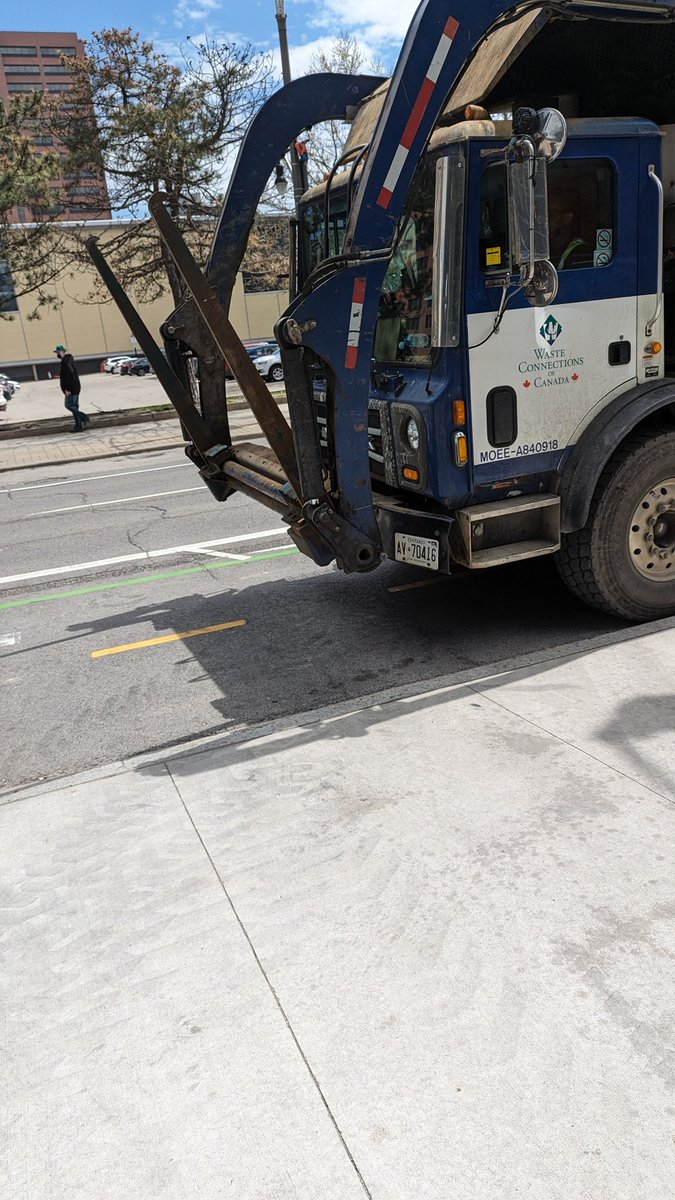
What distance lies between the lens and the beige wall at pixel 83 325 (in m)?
62.7

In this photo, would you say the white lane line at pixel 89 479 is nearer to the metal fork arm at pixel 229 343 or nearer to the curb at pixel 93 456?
the curb at pixel 93 456

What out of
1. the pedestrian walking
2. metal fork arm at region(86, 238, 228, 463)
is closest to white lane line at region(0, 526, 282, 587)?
metal fork arm at region(86, 238, 228, 463)

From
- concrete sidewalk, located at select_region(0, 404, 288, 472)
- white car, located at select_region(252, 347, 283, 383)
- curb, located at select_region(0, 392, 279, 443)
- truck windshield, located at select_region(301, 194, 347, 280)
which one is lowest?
concrete sidewalk, located at select_region(0, 404, 288, 472)

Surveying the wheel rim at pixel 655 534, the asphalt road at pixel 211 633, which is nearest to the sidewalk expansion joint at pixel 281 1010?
the asphalt road at pixel 211 633

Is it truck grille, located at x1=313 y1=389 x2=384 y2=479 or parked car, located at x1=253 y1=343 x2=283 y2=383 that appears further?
parked car, located at x1=253 y1=343 x2=283 y2=383

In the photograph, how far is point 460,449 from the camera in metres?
5.11

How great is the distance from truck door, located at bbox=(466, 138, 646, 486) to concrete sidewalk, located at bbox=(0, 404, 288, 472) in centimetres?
1193

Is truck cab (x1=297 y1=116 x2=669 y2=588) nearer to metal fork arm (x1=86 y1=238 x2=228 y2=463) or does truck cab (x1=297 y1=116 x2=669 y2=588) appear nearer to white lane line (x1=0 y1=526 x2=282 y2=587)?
metal fork arm (x1=86 y1=238 x2=228 y2=463)

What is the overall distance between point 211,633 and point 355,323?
2576mm

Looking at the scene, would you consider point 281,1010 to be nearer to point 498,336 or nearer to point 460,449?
point 460,449

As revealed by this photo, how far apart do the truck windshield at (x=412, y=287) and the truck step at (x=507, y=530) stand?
94cm

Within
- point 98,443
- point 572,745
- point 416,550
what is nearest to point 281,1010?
point 572,745

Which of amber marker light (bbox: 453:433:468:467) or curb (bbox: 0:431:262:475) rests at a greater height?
amber marker light (bbox: 453:433:468:467)

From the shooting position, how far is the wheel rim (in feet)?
18.5
